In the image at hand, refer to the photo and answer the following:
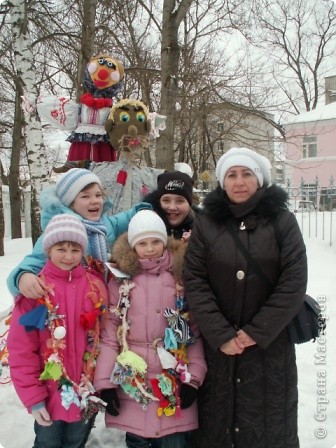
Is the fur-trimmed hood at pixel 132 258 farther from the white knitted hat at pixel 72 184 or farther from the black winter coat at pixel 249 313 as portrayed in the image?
the white knitted hat at pixel 72 184

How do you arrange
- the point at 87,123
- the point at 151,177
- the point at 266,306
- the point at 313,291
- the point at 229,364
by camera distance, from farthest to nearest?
the point at 313,291 < the point at 87,123 < the point at 151,177 < the point at 229,364 < the point at 266,306

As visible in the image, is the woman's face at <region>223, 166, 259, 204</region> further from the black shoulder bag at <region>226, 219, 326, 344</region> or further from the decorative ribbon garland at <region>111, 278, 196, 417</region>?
the decorative ribbon garland at <region>111, 278, 196, 417</region>

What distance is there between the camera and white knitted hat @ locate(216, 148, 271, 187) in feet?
7.11

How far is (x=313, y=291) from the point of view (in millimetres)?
5898

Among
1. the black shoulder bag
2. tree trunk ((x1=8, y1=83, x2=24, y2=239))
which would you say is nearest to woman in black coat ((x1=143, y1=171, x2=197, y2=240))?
the black shoulder bag

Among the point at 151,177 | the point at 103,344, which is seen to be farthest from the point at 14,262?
the point at 103,344

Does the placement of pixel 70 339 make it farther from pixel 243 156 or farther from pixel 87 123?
pixel 87 123

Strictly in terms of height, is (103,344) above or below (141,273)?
below

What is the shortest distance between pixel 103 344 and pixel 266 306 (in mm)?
832

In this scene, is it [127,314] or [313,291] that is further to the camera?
[313,291]

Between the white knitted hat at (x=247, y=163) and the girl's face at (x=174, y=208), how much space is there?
1.68 ft

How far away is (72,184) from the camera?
2.44 metres

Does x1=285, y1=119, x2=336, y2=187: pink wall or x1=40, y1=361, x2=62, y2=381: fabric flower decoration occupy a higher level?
x1=285, y1=119, x2=336, y2=187: pink wall

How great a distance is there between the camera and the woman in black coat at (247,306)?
1.98 m
